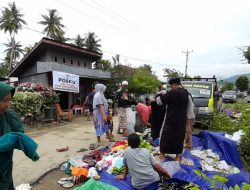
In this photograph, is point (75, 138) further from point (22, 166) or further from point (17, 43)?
point (17, 43)

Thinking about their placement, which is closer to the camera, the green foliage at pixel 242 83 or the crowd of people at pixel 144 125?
the crowd of people at pixel 144 125

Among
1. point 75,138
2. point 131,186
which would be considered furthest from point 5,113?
point 75,138

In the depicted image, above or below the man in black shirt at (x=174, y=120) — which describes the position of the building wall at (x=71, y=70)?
above

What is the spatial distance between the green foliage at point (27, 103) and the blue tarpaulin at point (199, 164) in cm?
696

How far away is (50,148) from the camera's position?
8.09 m

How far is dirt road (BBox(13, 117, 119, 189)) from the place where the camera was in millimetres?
5836

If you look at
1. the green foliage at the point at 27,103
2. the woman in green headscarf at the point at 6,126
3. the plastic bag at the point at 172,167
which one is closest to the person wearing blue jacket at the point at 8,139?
the woman in green headscarf at the point at 6,126

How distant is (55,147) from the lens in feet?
26.9

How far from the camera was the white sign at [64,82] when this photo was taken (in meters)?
15.3

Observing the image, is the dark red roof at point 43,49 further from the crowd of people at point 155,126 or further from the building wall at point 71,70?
the crowd of people at point 155,126

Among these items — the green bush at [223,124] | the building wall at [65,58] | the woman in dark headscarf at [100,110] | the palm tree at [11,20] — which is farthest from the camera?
the palm tree at [11,20]

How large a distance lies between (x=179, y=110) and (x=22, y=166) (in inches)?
148

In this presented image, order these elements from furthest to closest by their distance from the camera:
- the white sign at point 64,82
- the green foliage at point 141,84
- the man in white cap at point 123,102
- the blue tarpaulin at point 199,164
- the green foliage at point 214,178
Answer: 1. the green foliage at point 141,84
2. the white sign at point 64,82
3. the man in white cap at point 123,102
4. the blue tarpaulin at point 199,164
5. the green foliage at point 214,178

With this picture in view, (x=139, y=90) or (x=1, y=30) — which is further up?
(x=1, y=30)
